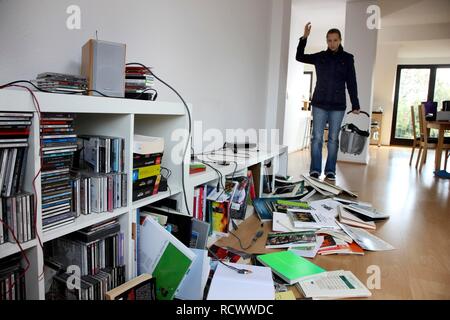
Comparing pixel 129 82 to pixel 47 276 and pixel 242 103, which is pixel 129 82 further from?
pixel 242 103

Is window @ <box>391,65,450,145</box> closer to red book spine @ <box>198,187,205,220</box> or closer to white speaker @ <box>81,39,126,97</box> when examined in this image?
red book spine @ <box>198,187,205,220</box>

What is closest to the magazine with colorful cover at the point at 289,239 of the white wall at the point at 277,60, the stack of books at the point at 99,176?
the stack of books at the point at 99,176

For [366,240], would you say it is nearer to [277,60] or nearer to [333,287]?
[333,287]

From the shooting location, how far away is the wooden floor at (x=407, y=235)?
144cm

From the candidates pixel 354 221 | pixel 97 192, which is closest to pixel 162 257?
pixel 97 192

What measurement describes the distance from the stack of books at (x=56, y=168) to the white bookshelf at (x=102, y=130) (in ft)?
0.13

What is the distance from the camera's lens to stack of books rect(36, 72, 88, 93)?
3.59 ft

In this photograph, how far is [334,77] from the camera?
11.5ft

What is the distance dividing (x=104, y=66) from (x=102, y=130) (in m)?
0.23

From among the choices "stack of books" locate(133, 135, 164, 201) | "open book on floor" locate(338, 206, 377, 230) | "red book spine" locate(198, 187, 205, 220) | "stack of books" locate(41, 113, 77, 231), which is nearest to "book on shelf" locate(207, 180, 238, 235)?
"red book spine" locate(198, 187, 205, 220)

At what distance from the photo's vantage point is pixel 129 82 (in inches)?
55.8

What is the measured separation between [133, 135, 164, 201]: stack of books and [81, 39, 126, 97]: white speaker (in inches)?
8.1
